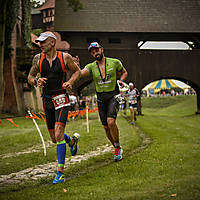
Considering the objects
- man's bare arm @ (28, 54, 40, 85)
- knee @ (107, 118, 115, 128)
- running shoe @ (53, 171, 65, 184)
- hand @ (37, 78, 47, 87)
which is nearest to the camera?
running shoe @ (53, 171, 65, 184)

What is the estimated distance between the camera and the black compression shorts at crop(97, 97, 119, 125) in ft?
21.4

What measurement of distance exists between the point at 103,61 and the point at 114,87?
0.63 metres

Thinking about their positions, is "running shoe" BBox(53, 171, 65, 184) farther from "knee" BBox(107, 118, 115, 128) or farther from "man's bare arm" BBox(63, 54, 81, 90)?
"knee" BBox(107, 118, 115, 128)

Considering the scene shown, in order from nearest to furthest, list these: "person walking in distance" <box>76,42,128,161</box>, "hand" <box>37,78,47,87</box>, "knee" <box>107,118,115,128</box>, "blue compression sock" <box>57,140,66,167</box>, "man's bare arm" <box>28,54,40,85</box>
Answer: "blue compression sock" <box>57,140,66,167</box>
"hand" <box>37,78,47,87</box>
"man's bare arm" <box>28,54,40,85</box>
"knee" <box>107,118,115,128</box>
"person walking in distance" <box>76,42,128,161</box>

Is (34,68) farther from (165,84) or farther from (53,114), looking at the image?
(165,84)

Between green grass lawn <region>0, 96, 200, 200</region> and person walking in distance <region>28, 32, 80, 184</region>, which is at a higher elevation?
person walking in distance <region>28, 32, 80, 184</region>

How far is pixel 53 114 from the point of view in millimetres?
5551

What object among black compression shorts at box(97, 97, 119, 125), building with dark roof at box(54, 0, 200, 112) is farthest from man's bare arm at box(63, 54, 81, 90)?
building with dark roof at box(54, 0, 200, 112)

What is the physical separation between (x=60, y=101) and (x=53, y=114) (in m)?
0.38

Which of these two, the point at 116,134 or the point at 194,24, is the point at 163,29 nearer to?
the point at 194,24

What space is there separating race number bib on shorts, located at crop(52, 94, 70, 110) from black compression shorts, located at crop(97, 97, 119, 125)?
1.46 m

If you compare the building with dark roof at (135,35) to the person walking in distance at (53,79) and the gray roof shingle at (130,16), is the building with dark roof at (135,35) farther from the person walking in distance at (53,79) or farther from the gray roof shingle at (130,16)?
the person walking in distance at (53,79)

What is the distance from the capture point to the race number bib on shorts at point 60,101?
5.28 m

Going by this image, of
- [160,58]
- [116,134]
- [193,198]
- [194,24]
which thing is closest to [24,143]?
[116,134]
